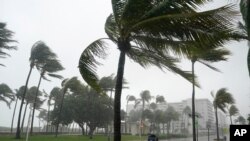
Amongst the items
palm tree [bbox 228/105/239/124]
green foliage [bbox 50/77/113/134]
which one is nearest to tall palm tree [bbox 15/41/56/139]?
green foliage [bbox 50/77/113/134]

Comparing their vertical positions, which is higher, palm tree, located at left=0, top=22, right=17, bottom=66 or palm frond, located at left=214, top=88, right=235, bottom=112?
palm tree, located at left=0, top=22, right=17, bottom=66

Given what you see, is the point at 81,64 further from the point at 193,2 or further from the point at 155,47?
the point at 193,2

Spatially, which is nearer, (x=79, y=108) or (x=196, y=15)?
(x=196, y=15)

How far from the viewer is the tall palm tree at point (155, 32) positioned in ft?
21.3

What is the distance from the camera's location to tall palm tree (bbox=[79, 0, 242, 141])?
6.48 meters

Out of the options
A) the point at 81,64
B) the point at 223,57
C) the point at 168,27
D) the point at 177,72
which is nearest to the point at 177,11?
the point at 168,27

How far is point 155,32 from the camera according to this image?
7621 millimetres

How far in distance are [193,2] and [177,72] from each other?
2.19 m

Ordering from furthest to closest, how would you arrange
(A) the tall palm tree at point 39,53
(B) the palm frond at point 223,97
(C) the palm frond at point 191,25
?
(A) the tall palm tree at point 39,53, (B) the palm frond at point 223,97, (C) the palm frond at point 191,25

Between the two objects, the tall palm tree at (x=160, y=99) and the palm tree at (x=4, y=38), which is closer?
the palm tree at (x=4, y=38)

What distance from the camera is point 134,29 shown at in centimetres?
781

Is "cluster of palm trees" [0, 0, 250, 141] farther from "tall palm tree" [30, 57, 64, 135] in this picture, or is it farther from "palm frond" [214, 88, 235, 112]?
"tall palm tree" [30, 57, 64, 135]

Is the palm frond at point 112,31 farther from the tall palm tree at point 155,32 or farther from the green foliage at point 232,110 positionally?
the green foliage at point 232,110

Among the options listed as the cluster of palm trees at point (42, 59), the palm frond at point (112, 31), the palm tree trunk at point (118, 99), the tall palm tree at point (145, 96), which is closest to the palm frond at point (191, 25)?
the palm frond at point (112, 31)
